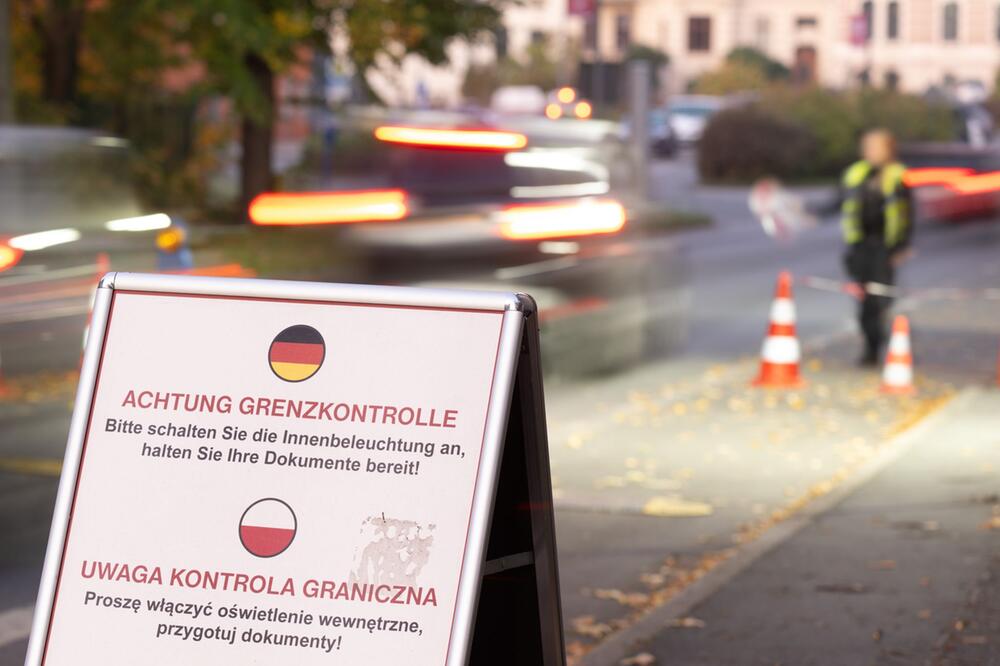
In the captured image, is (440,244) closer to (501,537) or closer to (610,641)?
(610,641)

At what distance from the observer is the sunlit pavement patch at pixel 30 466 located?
8141mm

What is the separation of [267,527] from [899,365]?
8.69 m

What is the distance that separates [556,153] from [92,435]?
8.55m

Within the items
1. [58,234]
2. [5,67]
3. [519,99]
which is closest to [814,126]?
[519,99]

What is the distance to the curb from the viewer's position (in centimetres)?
557

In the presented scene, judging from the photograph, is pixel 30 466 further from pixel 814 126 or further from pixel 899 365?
pixel 814 126

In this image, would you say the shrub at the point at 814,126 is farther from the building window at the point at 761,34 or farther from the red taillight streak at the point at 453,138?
the building window at the point at 761,34

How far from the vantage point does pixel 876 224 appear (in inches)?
512

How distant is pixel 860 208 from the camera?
13023 mm

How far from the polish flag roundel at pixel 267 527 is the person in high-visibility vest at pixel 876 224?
9723 mm

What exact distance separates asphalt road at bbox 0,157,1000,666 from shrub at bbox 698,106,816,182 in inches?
653

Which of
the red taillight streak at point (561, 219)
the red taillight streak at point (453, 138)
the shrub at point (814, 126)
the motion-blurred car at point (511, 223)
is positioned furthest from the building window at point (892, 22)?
the red taillight streak at point (453, 138)

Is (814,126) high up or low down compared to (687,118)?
up

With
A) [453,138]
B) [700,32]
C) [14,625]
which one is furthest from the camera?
[700,32]
